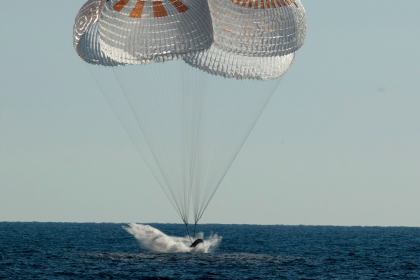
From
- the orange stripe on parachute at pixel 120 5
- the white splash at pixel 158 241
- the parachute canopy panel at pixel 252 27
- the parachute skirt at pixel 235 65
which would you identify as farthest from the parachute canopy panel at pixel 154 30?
the white splash at pixel 158 241

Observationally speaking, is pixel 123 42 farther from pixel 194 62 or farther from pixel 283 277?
pixel 283 277

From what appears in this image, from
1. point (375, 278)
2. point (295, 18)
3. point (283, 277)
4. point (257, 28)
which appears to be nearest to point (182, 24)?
point (257, 28)

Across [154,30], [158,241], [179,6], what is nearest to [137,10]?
[154,30]

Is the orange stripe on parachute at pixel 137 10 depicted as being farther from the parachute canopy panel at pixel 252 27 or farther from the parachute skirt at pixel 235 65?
the parachute skirt at pixel 235 65

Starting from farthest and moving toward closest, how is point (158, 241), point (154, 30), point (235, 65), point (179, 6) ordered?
point (158, 241) < point (235, 65) < point (179, 6) < point (154, 30)

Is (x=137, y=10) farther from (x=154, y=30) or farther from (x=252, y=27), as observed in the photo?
(x=252, y=27)

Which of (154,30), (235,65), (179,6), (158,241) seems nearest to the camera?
(154,30)

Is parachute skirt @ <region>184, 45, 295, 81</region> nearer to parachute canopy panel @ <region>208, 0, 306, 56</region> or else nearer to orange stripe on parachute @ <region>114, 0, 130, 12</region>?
parachute canopy panel @ <region>208, 0, 306, 56</region>

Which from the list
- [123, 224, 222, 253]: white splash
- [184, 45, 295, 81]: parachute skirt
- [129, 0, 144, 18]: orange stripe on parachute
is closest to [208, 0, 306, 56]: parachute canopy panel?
[184, 45, 295, 81]: parachute skirt

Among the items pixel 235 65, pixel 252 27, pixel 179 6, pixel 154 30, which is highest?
pixel 179 6

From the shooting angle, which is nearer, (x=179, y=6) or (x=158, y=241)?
(x=179, y=6)

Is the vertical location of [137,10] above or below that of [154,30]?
above
